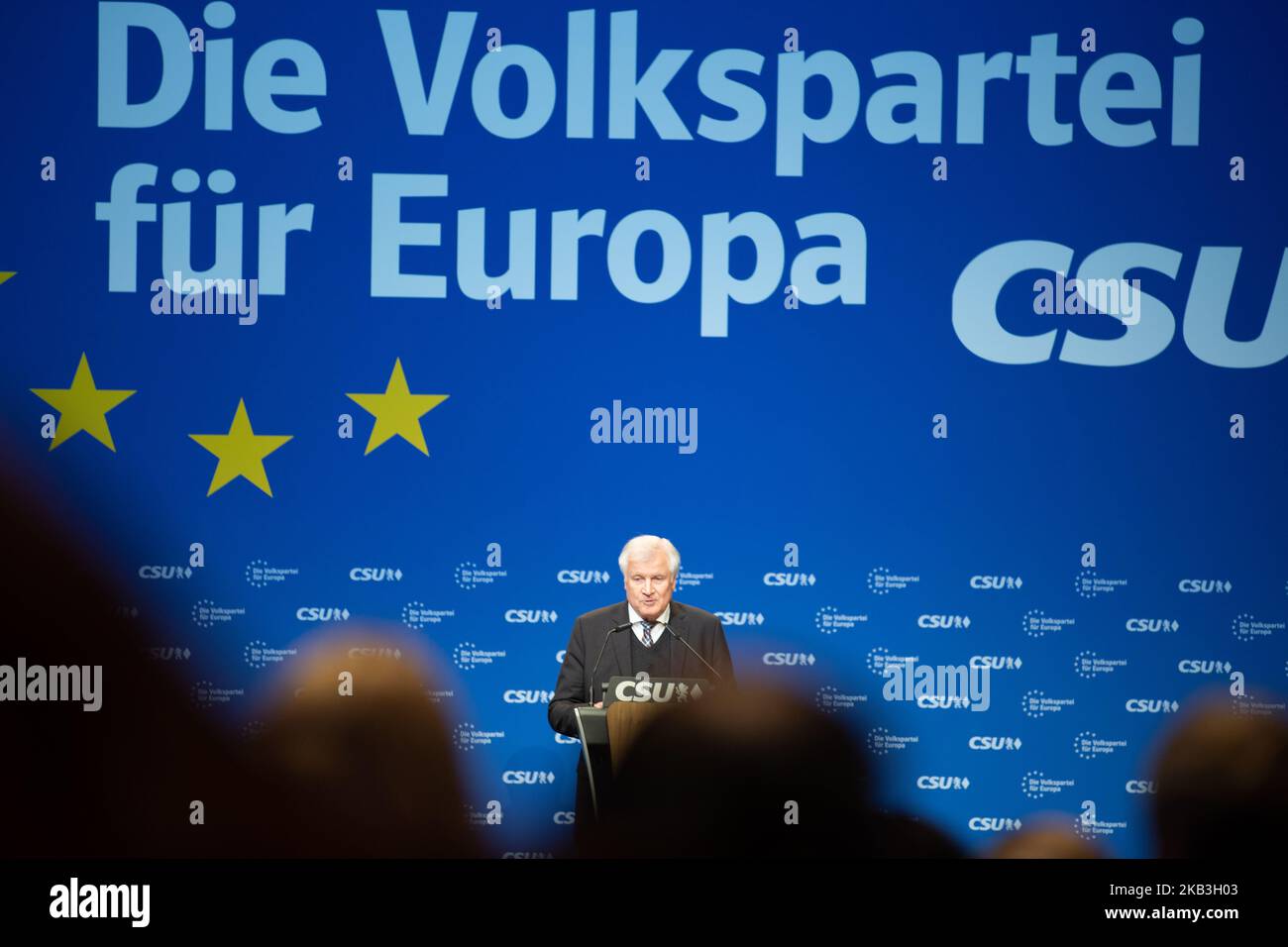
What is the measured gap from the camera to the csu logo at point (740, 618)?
416 centimetres

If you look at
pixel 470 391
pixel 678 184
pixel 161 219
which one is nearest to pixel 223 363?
pixel 161 219

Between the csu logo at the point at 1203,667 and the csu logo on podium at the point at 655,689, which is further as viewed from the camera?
the csu logo at the point at 1203,667

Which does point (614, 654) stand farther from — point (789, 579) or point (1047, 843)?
point (1047, 843)


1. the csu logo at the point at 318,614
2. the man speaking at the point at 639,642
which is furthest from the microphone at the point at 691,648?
the csu logo at the point at 318,614

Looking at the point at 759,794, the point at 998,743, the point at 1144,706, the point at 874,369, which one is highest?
the point at 874,369

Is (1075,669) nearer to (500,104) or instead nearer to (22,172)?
(500,104)

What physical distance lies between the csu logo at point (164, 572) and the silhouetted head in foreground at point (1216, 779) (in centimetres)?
319

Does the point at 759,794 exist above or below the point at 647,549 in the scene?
below

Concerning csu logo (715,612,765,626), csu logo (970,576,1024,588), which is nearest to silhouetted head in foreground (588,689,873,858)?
csu logo (715,612,765,626)

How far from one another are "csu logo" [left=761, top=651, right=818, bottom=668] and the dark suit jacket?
131 millimetres

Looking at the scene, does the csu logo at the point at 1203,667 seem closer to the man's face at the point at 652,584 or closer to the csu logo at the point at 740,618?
the csu logo at the point at 740,618

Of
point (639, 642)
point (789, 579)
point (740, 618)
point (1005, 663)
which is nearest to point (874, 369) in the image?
point (789, 579)

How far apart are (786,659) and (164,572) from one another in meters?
2.02

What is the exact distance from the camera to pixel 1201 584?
4.18 metres
